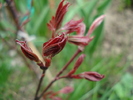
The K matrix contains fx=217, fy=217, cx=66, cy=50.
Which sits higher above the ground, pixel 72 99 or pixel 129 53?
pixel 72 99

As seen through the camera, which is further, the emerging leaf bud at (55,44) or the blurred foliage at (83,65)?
the blurred foliage at (83,65)

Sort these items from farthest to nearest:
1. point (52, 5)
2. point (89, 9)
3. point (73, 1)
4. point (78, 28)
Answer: point (73, 1) < point (52, 5) < point (89, 9) < point (78, 28)

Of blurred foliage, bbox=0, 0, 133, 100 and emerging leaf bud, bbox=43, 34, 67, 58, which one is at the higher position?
emerging leaf bud, bbox=43, 34, 67, 58

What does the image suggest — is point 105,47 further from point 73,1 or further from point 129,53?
point 73,1

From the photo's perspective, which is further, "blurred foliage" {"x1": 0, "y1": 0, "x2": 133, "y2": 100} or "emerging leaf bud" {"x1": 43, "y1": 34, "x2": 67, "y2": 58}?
"blurred foliage" {"x1": 0, "y1": 0, "x2": 133, "y2": 100}

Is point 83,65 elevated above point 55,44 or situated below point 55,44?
below

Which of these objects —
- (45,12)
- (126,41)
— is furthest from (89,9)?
(126,41)

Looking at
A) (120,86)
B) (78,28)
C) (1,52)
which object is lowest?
(120,86)

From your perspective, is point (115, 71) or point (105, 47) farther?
point (105, 47)

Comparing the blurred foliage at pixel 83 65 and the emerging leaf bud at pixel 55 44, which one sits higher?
the emerging leaf bud at pixel 55 44

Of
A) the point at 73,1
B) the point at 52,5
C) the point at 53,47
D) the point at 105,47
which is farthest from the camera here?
the point at 73,1

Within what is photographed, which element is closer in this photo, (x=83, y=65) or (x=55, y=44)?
(x=55, y=44)
